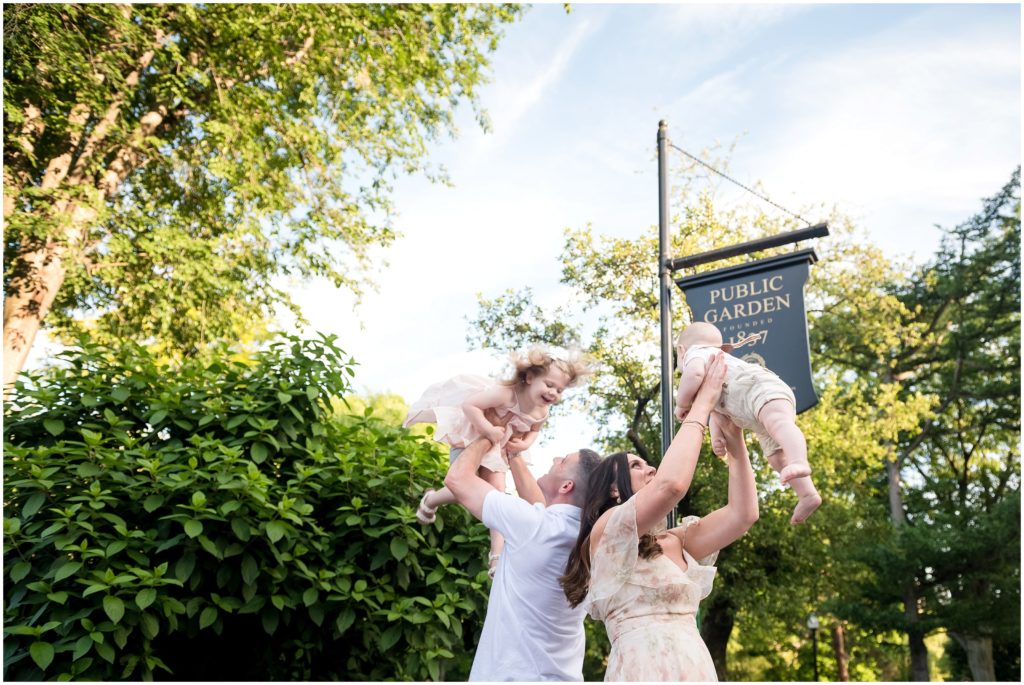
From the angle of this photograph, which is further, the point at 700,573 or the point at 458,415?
the point at 458,415

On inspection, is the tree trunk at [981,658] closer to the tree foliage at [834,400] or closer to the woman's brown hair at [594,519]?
the tree foliage at [834,400]

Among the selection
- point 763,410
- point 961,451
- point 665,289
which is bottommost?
point 763,410

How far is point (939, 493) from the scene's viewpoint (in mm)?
25406

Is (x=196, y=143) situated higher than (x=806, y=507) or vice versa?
(x=196, y=143)

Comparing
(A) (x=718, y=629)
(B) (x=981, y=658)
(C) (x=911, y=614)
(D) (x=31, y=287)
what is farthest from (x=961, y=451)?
(D) (x=31, y=287)

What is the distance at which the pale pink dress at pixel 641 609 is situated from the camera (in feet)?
7.93

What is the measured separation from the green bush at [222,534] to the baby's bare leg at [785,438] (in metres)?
2.61

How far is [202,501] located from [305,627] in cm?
103

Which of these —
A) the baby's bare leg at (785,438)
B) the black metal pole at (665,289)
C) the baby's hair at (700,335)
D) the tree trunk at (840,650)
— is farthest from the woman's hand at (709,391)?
the tree trunk at (840,650)

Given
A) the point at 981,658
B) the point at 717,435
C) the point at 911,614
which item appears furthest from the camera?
the point at 981,658

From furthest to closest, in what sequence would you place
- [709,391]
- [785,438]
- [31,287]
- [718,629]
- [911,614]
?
[911,614] < [718,629] < [31,287] < [709,391] < [785,438]

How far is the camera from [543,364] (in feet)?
10.6

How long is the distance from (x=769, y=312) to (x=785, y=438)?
11.5 feet

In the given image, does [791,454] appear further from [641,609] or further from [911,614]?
[911,614]
